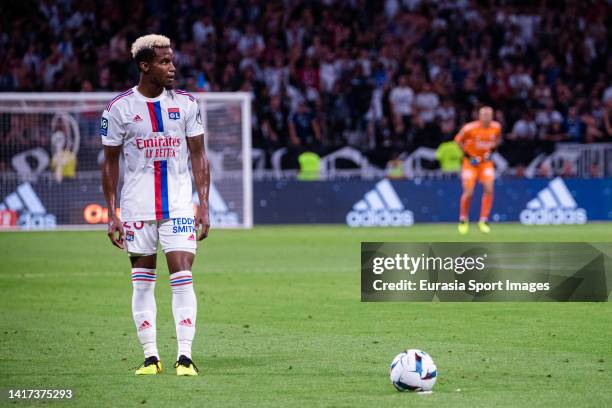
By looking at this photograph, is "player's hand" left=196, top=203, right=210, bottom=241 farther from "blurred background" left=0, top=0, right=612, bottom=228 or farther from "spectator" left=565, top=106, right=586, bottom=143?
"spectator" left=565, top=106, right=586, bottom=143

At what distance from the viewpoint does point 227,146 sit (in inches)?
1020

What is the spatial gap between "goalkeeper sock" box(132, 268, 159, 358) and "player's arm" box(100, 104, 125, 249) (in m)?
0.25

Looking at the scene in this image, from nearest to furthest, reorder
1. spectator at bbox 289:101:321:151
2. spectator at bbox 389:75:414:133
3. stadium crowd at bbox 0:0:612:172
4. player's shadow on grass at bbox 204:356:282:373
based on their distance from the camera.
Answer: player's shadow on grass at bbox 204:356:282:373, spectator at bbox 289:101:321:151, stadium crowd at bbox 0:0:612:172, spectator at bbox 389:75:414:133

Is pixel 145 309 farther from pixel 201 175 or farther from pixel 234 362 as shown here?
pixel 201 175

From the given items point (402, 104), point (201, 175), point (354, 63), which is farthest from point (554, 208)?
point (201, 175)

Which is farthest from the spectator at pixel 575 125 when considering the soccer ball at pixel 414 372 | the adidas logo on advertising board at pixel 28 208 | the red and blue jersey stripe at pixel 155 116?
the soccer ball at pixel 414 372

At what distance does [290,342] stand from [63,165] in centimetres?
1641

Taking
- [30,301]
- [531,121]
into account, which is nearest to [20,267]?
[30,301]

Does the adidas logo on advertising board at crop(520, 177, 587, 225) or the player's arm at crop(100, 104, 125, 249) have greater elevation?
the player's arm at crop(100, 104, 125, 249)

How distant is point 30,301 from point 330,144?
1526cm

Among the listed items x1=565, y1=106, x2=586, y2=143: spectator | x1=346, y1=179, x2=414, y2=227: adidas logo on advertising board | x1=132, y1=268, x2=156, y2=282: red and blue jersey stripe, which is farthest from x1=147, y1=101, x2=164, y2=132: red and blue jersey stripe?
x1=565, y1=106, x2=586, y2=143: spectator

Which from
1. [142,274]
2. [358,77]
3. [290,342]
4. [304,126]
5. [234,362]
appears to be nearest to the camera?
[142,274]

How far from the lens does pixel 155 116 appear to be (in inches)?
307

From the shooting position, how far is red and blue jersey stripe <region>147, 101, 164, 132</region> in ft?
25.6
